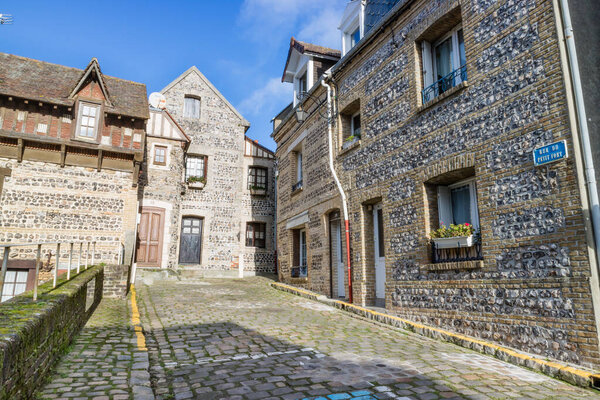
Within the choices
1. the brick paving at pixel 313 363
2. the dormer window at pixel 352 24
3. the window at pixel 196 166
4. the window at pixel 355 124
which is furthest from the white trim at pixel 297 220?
the window at pixel 196 166

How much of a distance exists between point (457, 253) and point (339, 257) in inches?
169

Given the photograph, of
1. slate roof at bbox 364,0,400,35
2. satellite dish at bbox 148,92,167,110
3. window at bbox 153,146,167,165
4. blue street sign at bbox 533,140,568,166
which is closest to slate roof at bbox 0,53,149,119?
satellite dish at bbox 148,92,167,110

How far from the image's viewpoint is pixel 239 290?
11.9 metres

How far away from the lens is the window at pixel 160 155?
52.5ft

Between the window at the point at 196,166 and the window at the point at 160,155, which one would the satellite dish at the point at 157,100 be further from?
the window at the point at 196,166

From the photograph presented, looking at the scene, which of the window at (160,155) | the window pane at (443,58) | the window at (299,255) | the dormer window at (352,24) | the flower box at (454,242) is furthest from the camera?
the window at (160,155)

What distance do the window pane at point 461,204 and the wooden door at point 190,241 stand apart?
12738 mm

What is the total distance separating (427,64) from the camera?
7.79 meters

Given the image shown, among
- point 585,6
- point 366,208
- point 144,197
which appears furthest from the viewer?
point 144,197

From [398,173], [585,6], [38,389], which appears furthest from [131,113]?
[585,6]

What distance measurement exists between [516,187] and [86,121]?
12350 mm

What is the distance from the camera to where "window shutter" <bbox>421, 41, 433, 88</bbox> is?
7758mm

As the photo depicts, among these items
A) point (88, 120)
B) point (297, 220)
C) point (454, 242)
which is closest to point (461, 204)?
point (454, 242)

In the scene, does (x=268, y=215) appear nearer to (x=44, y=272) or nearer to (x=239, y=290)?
(x=239, y=290)
